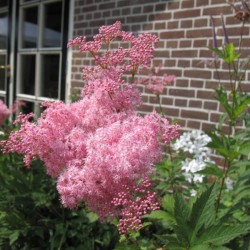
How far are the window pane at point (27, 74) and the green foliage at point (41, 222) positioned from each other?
3.01m

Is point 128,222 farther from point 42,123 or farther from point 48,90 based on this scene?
point 48,90

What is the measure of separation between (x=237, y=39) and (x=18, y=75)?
11.7 feet

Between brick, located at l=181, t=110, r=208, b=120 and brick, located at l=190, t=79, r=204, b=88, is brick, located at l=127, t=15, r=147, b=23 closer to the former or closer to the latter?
brick, located at l=190, t=79, r=204, b=88

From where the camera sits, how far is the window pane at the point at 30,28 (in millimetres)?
5395

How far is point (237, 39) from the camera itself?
289cm

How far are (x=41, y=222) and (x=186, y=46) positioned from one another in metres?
1.78

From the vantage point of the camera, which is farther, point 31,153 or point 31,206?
point 31,206

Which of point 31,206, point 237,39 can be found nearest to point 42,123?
point 31,206

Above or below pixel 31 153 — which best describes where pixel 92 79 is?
above

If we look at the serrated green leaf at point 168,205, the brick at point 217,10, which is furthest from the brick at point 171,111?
the serrated green leaf at point 168,205

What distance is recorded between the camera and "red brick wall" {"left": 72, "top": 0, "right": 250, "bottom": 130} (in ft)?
10.1

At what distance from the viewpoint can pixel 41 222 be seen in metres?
2.38

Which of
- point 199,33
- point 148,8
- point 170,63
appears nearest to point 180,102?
point 170,63

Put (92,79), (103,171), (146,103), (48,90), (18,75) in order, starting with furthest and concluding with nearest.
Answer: (18,75) < (48,90) < (146,103) < (92,79) < (103,171)
